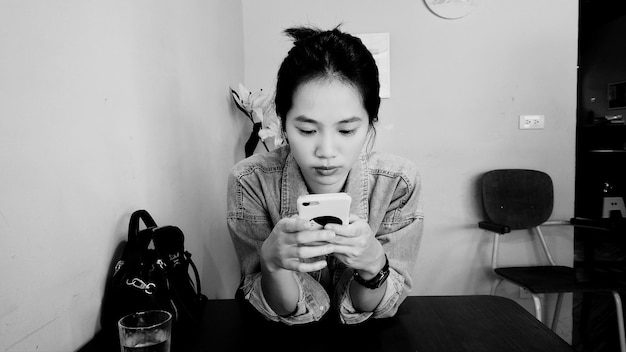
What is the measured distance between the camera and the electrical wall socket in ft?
7.52

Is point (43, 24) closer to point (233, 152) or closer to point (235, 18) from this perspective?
point (233, 152)

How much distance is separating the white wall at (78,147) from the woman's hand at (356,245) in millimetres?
492


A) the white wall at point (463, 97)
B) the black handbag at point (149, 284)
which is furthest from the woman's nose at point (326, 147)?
the white wall at point (463, 97)

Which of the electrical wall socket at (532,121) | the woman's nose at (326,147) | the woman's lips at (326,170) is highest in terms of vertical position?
the electrical wall socket at (532,121)

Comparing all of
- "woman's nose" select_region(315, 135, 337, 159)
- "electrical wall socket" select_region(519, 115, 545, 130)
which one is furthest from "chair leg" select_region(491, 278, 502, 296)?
"woman's nose" select_region(315, 135, 337, 159)

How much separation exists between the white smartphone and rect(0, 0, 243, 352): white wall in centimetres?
45

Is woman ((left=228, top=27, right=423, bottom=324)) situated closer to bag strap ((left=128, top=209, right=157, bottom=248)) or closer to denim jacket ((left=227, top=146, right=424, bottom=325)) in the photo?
denim jacket ((left=227, top=146, right=424, bottom=325))

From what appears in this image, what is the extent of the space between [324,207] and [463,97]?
1.97 meters

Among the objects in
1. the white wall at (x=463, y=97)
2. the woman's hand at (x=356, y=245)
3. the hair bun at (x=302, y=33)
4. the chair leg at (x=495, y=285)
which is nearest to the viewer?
the woman's hand at (x=356, y=245)

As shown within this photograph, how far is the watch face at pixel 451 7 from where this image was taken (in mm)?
2266

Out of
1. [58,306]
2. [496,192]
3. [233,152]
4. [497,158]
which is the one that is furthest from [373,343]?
[497,158]

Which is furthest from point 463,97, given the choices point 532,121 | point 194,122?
point 194,122

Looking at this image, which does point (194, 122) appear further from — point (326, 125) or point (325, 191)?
point (326, 125)

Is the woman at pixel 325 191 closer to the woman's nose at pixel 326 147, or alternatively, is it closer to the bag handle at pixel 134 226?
the woman's nose at pixel 326 147
